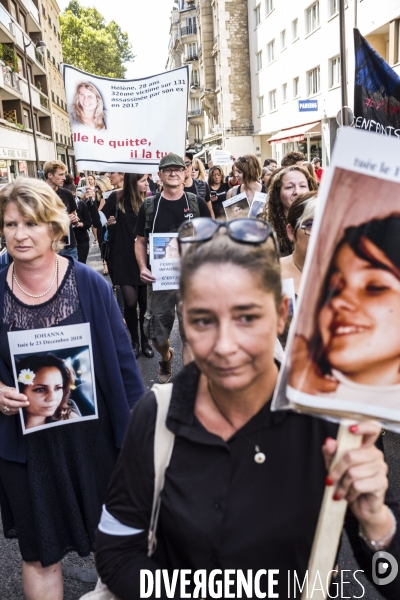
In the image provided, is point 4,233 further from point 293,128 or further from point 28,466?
point 293,128

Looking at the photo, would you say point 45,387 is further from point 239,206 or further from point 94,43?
point 94,43

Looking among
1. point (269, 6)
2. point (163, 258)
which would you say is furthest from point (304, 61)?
point (163, 258)

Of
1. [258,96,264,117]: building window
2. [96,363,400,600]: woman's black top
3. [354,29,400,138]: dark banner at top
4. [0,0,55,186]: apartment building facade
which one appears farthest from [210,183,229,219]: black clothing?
[258,96,264,117]: building window

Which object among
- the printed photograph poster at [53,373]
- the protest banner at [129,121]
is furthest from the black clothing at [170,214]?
the printed photograph poster at [53,373]

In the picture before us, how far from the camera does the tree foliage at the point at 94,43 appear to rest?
5472 centimetres

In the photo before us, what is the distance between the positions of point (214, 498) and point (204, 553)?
0.46 ft

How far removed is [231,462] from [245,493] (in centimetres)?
8

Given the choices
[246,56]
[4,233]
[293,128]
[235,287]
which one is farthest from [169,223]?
[246,56]

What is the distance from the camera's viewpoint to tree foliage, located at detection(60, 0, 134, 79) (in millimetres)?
54719

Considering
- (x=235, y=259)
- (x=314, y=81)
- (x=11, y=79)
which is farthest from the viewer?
(x=11, y=79)

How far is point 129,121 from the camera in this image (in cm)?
555

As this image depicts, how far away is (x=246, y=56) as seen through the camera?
4281 centimetres

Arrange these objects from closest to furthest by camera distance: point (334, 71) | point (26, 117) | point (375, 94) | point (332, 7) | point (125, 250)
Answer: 1. point (375, 94)
2. point (125, 250)
3. point (332, 7)
4. point (334, 71)
5. point (26, 117)

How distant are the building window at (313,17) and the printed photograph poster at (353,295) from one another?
95.2 ft
